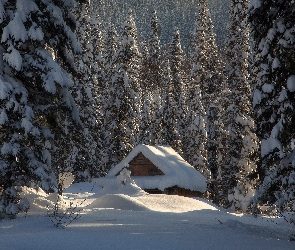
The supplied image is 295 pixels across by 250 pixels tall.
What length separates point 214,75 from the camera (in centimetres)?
→ 5572

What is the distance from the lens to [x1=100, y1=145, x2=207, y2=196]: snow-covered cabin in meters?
37.0

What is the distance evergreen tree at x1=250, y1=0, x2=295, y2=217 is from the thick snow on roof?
2573 centimetres

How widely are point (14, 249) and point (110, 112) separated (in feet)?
130

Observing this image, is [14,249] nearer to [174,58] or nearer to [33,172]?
[33,172]

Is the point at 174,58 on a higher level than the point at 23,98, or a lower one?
higher

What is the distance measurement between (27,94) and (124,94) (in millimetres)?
33040

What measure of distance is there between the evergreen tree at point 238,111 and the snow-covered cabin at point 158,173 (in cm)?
339

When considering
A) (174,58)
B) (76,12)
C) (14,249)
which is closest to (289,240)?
(14,249)

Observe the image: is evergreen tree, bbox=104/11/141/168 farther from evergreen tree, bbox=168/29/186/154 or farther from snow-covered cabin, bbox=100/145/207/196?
evergreen tree, bbox=168/29/186/154

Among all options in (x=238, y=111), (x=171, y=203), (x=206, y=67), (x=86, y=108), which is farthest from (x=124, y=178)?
(x=206, y=67)

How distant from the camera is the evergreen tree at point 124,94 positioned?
44.2m

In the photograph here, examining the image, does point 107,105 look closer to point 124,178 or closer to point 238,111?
point 238,111

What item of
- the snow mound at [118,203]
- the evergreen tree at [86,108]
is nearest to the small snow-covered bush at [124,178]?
the evergreen tree at [86,108]

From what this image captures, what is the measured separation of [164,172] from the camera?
3775 cm
